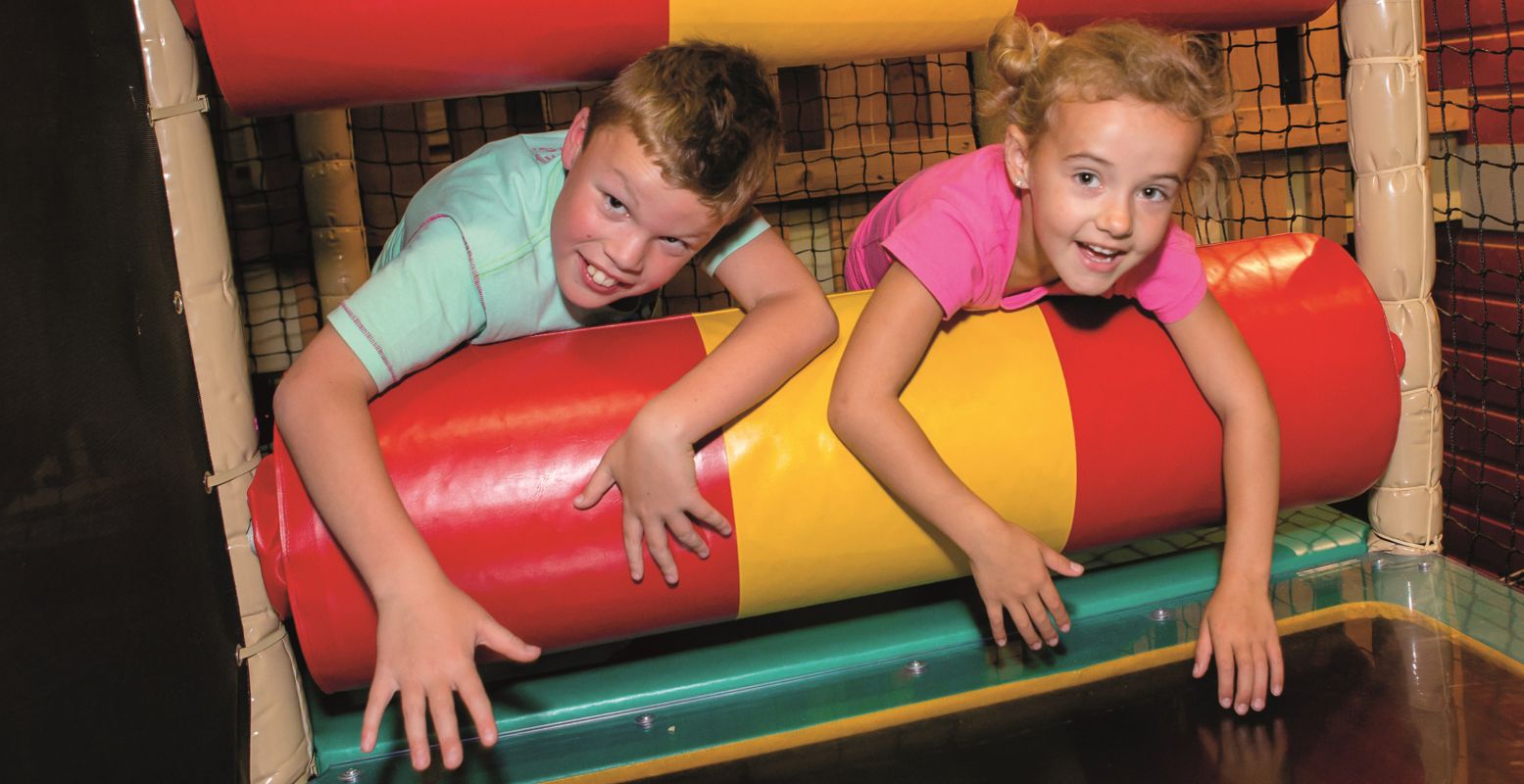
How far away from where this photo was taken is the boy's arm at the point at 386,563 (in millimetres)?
832

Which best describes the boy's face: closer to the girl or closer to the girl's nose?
the girl

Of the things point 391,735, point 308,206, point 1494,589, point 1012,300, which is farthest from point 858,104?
point 391,735

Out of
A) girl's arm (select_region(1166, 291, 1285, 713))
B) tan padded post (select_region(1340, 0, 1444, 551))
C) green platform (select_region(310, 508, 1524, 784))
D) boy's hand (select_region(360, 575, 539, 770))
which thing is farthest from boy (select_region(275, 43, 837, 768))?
tan padded post (select_region(1340, 0, 1444, 551))

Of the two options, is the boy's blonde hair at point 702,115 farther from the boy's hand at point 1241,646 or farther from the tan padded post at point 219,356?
the boy's hand at point 1241,646

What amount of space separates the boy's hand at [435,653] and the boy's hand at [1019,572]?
378mm

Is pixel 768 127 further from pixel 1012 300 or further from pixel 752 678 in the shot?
pixel 752 678

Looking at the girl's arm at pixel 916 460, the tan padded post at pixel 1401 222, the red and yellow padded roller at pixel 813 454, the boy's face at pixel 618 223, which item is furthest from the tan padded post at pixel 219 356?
the tan padded post at pixel 1401 222

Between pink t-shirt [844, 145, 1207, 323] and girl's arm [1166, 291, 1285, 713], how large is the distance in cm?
4

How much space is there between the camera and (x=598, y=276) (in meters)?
0.99

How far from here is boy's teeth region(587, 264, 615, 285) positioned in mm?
986

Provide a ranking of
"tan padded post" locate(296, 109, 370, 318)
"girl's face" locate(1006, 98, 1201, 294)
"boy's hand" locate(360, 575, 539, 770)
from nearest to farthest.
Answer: "boy's hand" locate(360, 575, 539, 770) → "girl's face" locate(1006, 98, 1201, 294) → "tan padded post" locate(296, 109, 370, 318)

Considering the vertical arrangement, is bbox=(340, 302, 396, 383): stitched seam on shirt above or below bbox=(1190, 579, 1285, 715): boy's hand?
above

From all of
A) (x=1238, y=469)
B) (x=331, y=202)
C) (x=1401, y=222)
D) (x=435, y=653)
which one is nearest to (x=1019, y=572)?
(x=1238, y=469)

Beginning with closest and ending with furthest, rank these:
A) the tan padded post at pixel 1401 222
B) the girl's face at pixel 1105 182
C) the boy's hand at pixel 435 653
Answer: the boy's hand at pixel 435 653
the girl's face at pixel 1105 182
the tan padded post at pixel 1401 222
